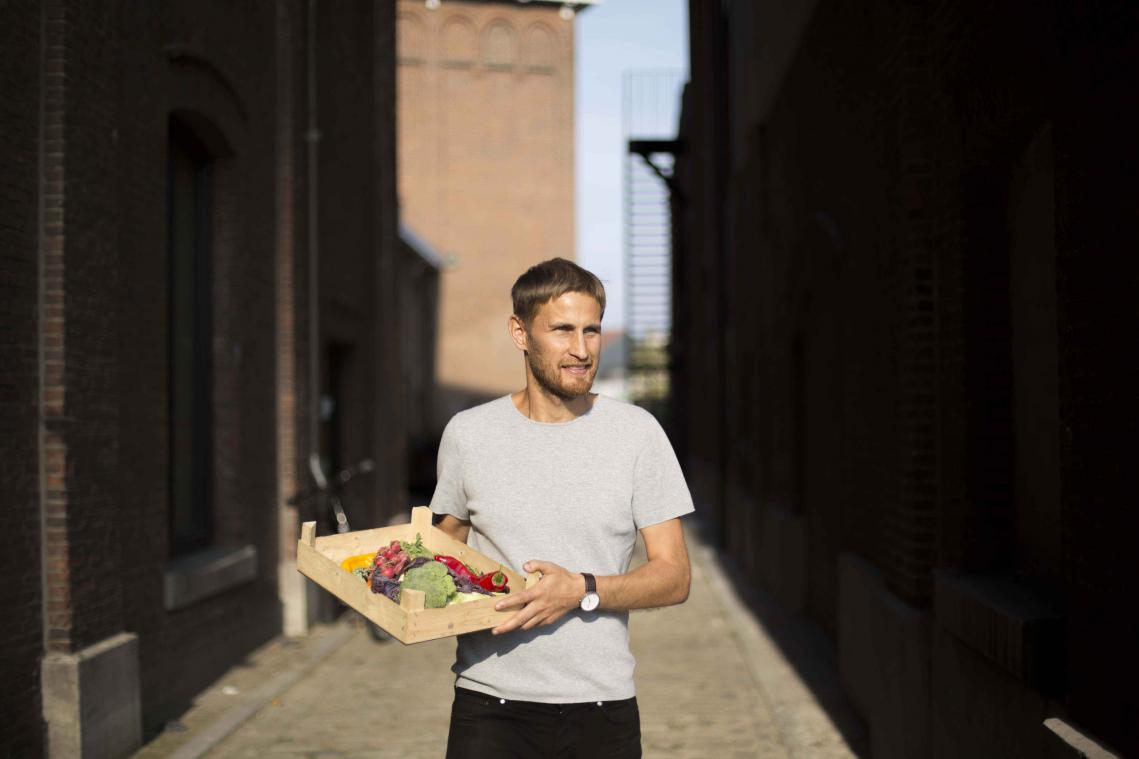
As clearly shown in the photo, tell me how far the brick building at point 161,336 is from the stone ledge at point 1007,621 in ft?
14.5

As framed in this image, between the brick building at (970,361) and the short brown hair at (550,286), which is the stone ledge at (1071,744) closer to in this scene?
the brick building at (970,361)

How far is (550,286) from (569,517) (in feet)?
1.91

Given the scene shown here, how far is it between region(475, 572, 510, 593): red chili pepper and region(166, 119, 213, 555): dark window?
20.7 feet

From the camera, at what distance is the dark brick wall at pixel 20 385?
559 centimetres

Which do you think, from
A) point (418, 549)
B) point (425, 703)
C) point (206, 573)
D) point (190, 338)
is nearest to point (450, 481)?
point (418, 549)

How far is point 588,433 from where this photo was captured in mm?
2887

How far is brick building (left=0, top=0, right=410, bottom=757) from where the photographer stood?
19.3ft

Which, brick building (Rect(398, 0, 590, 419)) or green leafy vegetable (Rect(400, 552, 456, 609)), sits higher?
brick building (Rect(398, 0, 590, 419))

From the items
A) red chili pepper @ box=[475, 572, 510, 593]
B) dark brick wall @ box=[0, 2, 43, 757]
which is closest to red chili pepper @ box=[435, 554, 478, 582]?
red chili pepper @ box=[475, 572, 510, 593]

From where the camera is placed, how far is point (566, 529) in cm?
282

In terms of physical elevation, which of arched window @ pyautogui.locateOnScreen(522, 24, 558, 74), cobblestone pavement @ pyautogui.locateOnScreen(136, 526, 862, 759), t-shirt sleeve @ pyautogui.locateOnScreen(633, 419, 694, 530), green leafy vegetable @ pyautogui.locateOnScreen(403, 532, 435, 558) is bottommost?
cobblestone pavement @ pyautogui.locateOnScreen(136, 526, 862, 759)

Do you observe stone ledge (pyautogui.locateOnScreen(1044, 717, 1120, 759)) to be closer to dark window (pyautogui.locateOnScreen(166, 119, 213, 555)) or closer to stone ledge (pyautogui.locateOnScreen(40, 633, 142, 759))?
stone ledge (pyautogui.locateOnScreen(40, 633, 142, 759))

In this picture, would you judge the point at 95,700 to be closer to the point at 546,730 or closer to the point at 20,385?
the point at 20,385

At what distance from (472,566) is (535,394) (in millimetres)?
470
